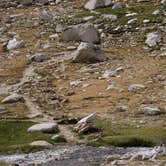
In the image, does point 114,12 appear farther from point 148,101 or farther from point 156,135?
point 156,135

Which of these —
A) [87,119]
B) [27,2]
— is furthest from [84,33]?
[87,119]

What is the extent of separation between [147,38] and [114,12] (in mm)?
15898

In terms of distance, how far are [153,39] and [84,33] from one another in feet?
23.2

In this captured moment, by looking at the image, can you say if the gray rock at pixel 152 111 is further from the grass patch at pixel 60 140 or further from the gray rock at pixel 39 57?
the gray rock at pixel 39 57

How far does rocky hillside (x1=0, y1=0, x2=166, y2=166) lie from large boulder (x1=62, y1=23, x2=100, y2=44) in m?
0.12

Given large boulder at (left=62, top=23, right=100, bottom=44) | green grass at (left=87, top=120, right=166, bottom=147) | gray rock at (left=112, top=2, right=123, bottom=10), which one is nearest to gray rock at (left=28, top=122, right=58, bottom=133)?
green grass at (left=87, top=120, right=166, bottom=147)

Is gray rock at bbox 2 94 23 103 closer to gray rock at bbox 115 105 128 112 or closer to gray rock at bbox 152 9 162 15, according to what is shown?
gray rock at bbox 115 105 128 112

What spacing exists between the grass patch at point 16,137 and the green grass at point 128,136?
3161 millimetres

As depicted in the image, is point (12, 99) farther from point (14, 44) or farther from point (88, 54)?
point (14, 44)

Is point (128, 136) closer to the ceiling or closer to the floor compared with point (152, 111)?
closer to the ceiling

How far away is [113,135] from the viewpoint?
45469mm

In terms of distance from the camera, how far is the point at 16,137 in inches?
1822

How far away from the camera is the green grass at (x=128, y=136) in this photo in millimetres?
42969

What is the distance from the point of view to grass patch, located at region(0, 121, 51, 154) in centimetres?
4207
